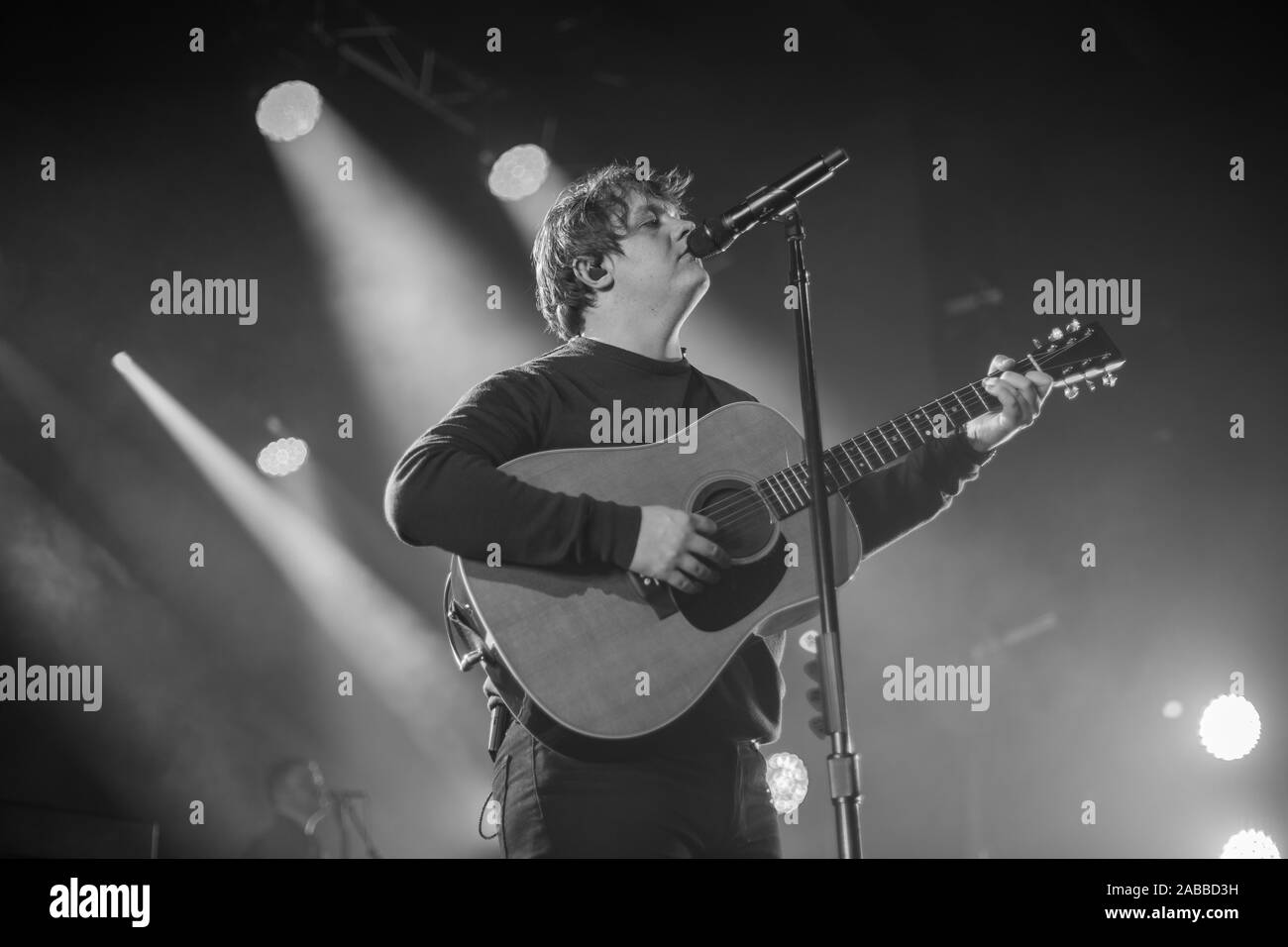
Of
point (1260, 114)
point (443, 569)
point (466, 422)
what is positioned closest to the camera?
point (466, 422)

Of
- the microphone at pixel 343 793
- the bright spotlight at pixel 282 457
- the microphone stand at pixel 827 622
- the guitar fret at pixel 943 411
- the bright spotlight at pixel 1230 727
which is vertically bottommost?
the microphone at pixel 343 793

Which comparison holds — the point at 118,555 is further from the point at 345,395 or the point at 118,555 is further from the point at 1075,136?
the point at 1075,136

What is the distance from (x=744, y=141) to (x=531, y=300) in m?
0.91

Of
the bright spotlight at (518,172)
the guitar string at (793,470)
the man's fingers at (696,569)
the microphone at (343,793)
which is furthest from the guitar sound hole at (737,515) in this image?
the microphone at (343,793)

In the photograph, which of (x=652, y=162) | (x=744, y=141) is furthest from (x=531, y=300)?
(x=744, y=141)

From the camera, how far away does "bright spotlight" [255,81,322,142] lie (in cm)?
355

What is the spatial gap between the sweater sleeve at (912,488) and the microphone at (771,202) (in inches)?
25.7

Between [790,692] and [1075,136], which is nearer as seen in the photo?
[1075,136]

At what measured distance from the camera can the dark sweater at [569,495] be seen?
1.94 meters

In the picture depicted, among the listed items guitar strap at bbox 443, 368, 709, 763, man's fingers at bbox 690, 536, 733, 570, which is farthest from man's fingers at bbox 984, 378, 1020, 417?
guitar strap at bbox 443, 368, 709, 763

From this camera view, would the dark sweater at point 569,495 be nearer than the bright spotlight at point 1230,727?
Yes

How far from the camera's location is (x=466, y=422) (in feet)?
6.78

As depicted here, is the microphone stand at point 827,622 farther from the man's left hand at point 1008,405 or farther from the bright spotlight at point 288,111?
the bright spotlight at point 288,111

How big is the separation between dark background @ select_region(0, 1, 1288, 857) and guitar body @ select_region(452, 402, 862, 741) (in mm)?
1537
